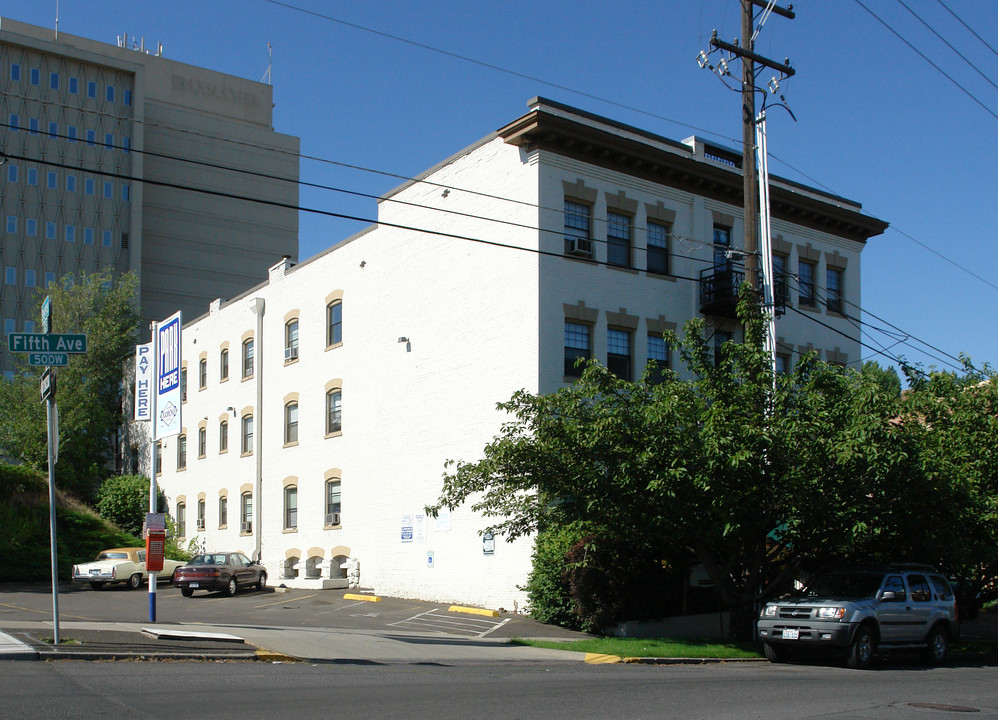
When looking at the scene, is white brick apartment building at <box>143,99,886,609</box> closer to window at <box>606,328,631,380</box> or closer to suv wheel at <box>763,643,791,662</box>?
window at <box>606,328,631,380</box>

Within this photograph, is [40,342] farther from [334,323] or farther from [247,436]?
[247,436]

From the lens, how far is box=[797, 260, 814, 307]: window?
30453mm

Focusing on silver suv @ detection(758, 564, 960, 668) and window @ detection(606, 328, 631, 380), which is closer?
silver suv @ detection(758, 564, 960, 668)

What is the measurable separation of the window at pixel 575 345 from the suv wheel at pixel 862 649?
383 inches

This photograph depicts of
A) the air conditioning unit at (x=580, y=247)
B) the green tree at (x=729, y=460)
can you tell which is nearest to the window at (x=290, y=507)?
the air conditioning unit at (x=580, y=247)

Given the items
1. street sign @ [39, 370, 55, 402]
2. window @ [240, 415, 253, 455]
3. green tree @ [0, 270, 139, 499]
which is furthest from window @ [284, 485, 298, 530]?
street sign @ [39, 370, 55, 402]

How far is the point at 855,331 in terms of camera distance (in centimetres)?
3191

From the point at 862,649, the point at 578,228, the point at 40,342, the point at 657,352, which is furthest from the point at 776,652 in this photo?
the point at 40,342

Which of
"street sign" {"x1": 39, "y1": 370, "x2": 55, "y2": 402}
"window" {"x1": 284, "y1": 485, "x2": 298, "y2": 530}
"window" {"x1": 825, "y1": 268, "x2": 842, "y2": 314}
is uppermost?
"window" {"x1": 825, "y1": 268, "x2": 842, "y2": 314}

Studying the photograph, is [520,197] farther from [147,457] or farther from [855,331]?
[147,457]

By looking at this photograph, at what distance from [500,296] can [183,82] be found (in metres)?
75.0

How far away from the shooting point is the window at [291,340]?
115ft

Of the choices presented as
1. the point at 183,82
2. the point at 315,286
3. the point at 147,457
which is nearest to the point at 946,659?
the point at 315,286

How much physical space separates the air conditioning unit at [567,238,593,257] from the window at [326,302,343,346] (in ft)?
35.3
